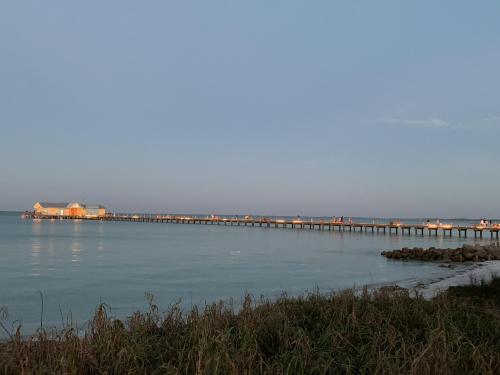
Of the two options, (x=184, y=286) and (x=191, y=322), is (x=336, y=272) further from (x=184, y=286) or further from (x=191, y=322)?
(x=191, y=322)

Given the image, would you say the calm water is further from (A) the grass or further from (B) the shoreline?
(A) the grass

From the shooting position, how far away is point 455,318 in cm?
816

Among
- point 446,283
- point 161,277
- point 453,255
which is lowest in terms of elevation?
point 161,277

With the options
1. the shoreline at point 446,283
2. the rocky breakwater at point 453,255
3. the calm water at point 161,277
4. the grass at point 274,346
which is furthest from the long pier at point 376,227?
the grass at point 274,346

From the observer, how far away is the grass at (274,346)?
513 cm

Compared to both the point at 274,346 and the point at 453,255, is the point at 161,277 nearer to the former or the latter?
the point at 274,346

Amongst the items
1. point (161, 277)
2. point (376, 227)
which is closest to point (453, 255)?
point (161, 277)

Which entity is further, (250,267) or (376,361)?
(250,267)

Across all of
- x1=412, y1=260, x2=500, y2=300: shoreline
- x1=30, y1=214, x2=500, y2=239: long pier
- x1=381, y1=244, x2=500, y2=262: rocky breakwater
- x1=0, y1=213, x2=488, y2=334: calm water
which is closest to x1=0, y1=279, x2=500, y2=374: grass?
x1=412, y1=260, x2=500, y2=300: shoreline

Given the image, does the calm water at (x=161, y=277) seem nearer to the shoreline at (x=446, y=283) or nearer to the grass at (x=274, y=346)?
the shoreline at (x=446, y=283)

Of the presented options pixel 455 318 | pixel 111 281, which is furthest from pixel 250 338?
pixel 111 281

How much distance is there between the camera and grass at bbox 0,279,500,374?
513 cm

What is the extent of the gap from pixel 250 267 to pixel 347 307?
84.1 feet

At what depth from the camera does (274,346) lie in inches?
256
